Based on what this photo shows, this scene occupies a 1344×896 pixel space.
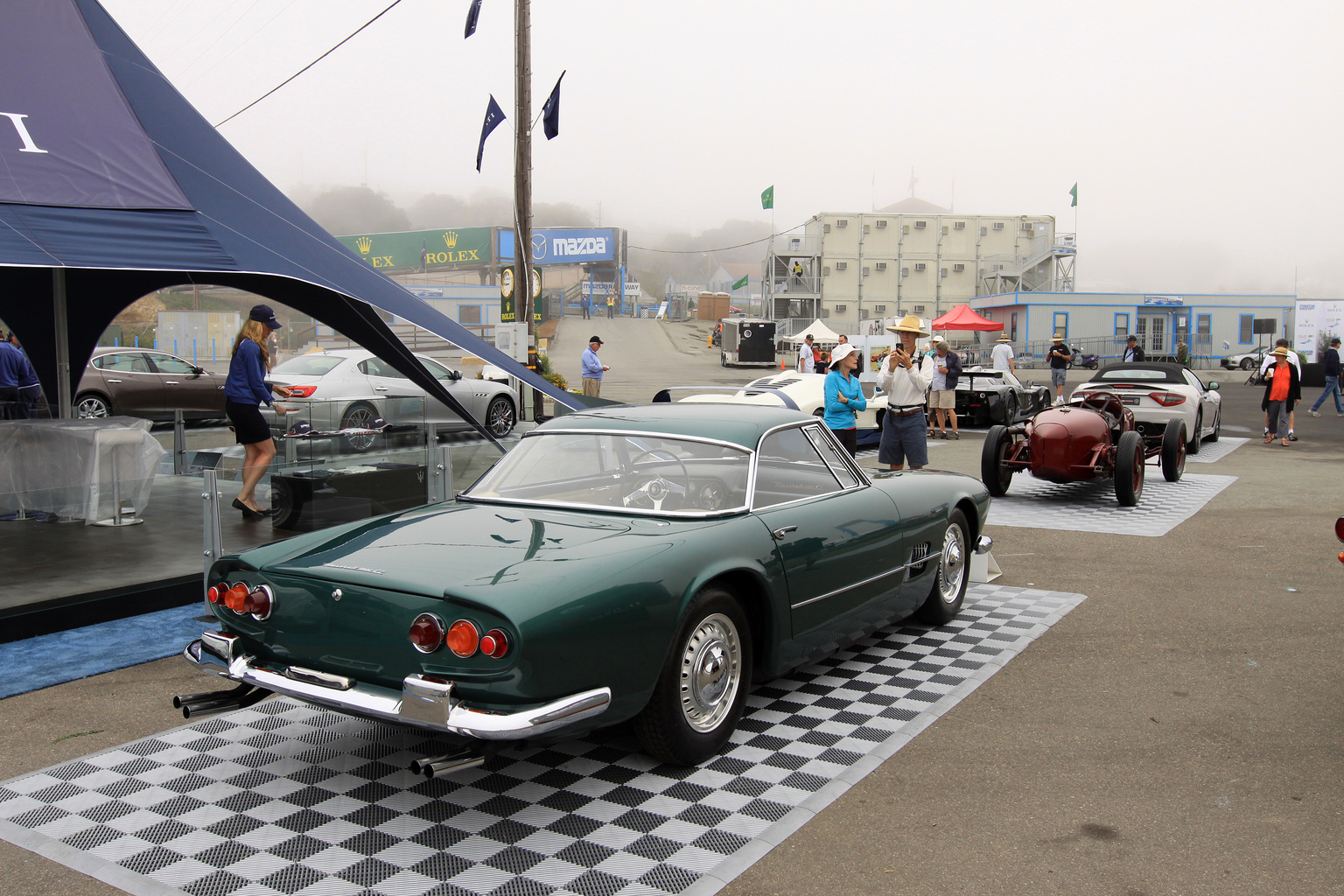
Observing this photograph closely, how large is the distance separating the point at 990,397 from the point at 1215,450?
3795 millimetres

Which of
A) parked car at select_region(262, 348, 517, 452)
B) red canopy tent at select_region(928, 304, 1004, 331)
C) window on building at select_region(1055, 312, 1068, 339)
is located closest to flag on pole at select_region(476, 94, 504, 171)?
parked car at select_region(262, 348, 517, 452)

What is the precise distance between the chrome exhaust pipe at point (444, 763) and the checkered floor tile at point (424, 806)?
1.06 ft

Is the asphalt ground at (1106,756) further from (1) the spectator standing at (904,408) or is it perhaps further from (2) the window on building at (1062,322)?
(2) the window on building at (1062,322)

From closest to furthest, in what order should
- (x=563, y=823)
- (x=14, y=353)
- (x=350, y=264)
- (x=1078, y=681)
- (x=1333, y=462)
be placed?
(x=563, y=823) < (x=1078, y=681) < (x=350, y=264) < (x=14, y=353) < (x=1333, y=462)

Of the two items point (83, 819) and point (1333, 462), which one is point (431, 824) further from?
point (1333, 462)

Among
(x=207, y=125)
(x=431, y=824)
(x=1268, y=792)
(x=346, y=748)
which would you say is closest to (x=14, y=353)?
(x=207, y=125)

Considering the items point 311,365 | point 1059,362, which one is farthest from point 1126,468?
point 1059,362

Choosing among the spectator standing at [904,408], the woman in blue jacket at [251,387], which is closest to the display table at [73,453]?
the woman in blue jacket at [251,387]

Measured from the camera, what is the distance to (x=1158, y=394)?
1293cm

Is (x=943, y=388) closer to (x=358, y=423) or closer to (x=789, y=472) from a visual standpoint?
(x=358, y=423)

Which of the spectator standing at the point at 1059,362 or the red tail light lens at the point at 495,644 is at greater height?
the spectator standing at the point at 1059,362

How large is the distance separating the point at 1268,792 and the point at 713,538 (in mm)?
2207

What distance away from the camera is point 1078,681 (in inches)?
188

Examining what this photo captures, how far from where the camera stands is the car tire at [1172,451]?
11320 mm
